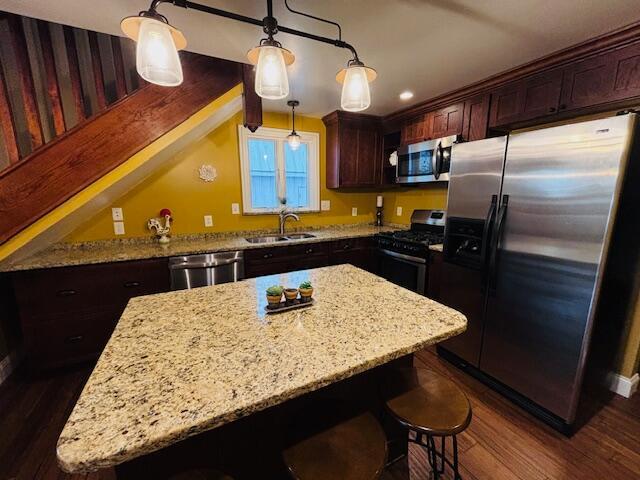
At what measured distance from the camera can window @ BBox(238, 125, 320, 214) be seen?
3201mm

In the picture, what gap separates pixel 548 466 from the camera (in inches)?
57.0

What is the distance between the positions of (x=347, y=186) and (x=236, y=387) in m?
3.07

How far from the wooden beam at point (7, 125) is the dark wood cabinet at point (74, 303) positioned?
845 millimetres

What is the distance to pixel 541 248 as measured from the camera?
1659 millimetres

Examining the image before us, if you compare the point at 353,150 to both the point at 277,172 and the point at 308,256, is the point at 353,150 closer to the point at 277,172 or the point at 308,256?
the point at 277,172

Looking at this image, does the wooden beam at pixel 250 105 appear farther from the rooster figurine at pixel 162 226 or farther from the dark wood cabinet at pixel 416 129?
the dark wood cabinet at pixel 416 129

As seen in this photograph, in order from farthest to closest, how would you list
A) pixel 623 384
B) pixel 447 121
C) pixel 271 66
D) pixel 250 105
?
pixel 447 121 < pixel 250 105 < pixel 623 384 < pixel 271 66

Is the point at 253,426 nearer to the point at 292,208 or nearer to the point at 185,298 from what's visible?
the point at 185,298

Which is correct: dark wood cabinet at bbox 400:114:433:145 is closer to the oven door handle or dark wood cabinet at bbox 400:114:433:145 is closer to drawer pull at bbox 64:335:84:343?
the oven door handle

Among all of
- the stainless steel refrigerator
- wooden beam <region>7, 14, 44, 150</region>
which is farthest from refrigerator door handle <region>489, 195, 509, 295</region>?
wooden beam <region>7, 14, 44, 150</region>

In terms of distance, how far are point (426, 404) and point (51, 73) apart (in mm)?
2693

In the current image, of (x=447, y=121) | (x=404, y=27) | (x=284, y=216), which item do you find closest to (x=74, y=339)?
(x=284, y=216)

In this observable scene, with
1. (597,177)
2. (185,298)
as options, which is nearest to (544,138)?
(597,177)

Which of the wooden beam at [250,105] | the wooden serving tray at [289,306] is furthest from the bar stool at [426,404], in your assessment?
the wooden beam at [250,105]
